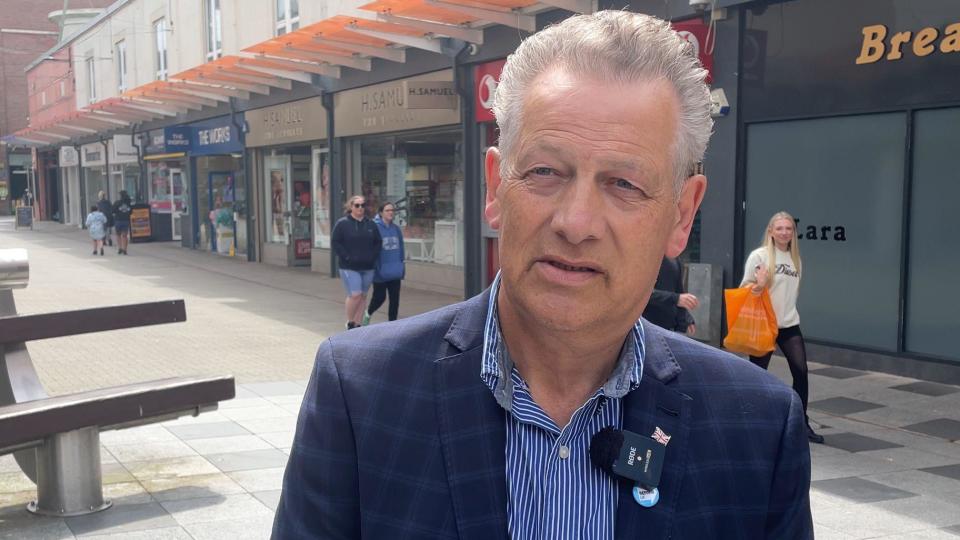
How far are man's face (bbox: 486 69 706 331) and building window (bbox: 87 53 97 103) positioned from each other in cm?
3909

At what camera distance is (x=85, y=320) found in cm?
568

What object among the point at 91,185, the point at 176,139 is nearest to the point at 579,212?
the point at 176,139

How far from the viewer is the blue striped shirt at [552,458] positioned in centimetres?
149

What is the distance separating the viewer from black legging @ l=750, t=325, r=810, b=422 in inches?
275

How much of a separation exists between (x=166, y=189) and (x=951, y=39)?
88.7 feet

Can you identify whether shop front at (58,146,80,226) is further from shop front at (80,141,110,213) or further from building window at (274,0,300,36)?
building window at (274,0,300,36)

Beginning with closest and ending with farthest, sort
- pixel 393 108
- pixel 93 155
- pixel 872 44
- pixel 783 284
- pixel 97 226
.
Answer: pixel 783 284
pixel 872 44
pixel 393 108
pixel 97 226
pixel 93 155

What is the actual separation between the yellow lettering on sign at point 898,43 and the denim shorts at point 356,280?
6195 millimetres

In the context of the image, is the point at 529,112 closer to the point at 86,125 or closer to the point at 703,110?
the point at 703,110

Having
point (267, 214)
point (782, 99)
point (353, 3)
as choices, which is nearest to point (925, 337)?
point (782, 99)

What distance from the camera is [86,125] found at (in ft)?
111

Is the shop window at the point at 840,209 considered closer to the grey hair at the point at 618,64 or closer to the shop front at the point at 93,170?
the grey hair at the point at 618,64

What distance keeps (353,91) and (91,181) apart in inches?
1036

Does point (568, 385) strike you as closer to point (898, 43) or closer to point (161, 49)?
point (898, 43)
